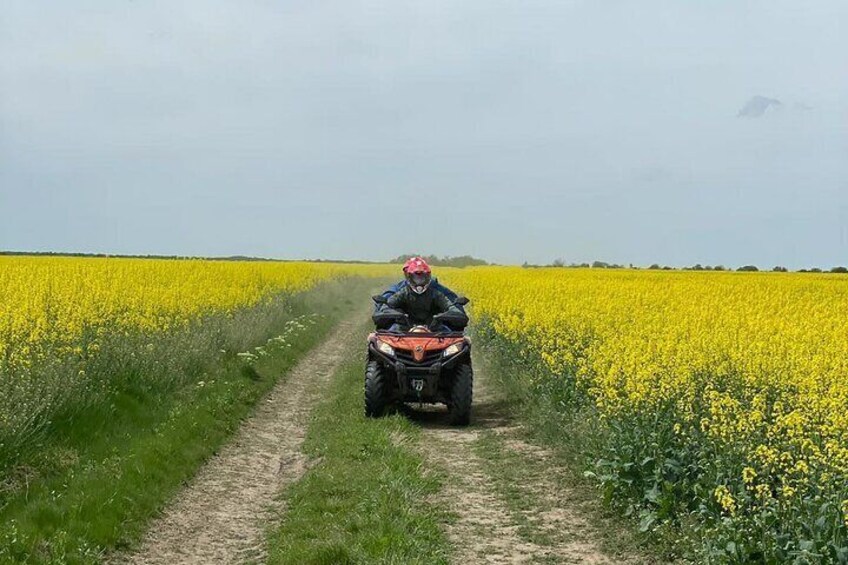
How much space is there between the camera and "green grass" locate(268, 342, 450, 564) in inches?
267

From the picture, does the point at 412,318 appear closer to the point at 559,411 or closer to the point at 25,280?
the point at 559,411

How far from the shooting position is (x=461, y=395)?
12.2 meters

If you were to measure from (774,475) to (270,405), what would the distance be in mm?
9133

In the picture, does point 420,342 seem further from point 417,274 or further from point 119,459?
point 119,459

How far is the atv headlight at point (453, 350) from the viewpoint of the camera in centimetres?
1222

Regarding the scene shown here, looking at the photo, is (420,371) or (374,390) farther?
(374,390)

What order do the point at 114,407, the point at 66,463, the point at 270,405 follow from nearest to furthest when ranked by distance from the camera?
the point at 66,463
the point at 114,407
the point at 270,405

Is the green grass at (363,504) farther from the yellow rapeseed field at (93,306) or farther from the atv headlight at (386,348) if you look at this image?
the yellow rapeseed field at (93,306)

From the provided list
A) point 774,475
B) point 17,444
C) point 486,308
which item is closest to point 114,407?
point 17,444

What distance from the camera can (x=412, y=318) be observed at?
1339 cm

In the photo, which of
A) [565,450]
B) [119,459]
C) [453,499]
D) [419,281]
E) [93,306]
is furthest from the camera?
[93,306]

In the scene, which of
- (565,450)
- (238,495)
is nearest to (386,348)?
(565,450)

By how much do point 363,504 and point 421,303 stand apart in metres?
5.66

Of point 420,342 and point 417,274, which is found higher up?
point 417,274
